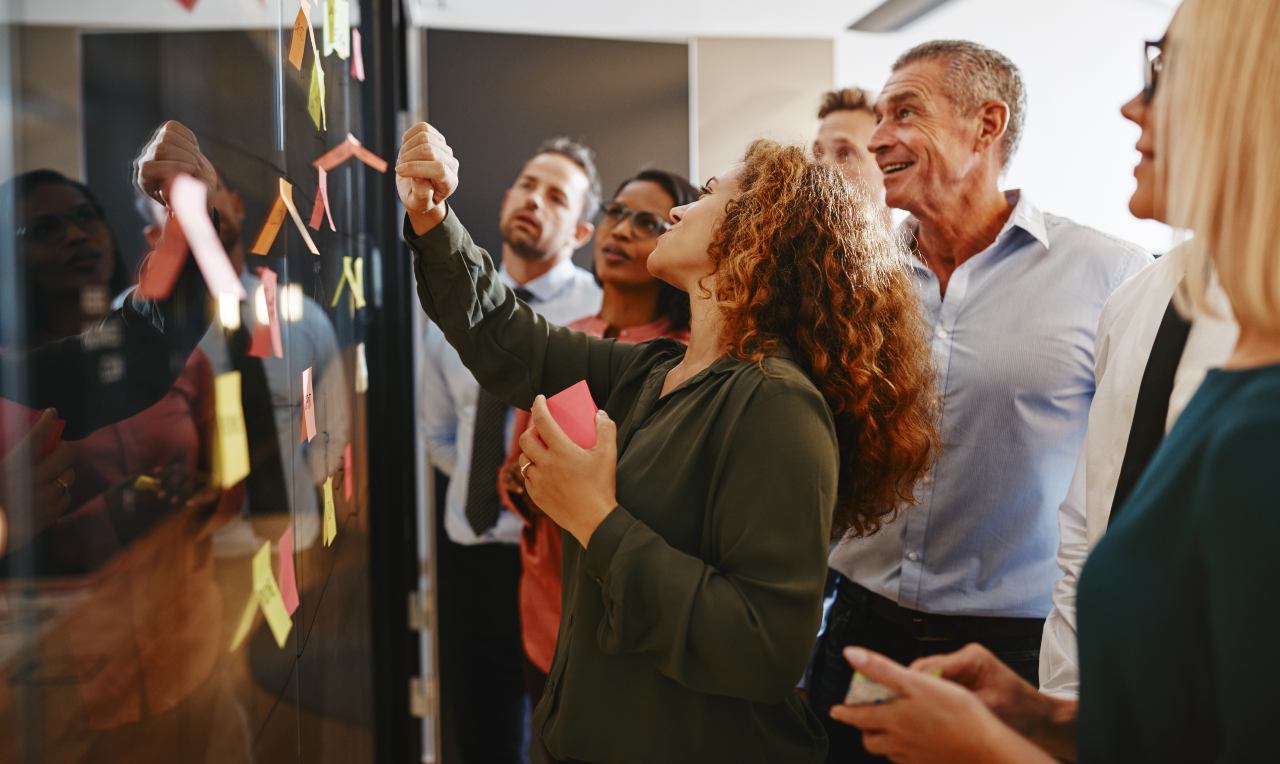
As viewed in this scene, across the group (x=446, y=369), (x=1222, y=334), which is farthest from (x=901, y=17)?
(x=1222, y=334)

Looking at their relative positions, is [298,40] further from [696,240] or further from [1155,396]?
[1155,396]

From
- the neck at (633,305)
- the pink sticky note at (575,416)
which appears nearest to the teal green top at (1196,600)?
the pink sticky note at (575,416)

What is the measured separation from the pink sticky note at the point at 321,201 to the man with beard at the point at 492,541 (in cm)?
133

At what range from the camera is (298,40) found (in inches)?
46.8

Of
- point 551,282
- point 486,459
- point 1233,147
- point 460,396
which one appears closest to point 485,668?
point 486,459

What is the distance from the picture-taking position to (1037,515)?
168 centimetres

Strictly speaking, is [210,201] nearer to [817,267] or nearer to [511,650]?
[817,267]

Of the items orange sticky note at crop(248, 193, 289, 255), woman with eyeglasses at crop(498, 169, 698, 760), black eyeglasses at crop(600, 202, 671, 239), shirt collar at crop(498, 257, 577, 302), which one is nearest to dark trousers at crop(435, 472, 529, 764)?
woman with eyeglasses at crop(498, 169, 698, 760)

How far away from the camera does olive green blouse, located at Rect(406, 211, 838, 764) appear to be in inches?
40.5

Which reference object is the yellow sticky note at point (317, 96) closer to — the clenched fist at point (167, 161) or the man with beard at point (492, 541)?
the clenched fist at point (167, 161)

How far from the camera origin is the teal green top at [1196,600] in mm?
592

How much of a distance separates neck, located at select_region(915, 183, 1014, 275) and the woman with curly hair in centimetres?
54

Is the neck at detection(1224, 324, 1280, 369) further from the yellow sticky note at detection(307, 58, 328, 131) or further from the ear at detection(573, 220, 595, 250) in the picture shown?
the ear at detection(573, 220, 595, 250)

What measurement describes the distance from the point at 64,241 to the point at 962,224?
1.69 m
